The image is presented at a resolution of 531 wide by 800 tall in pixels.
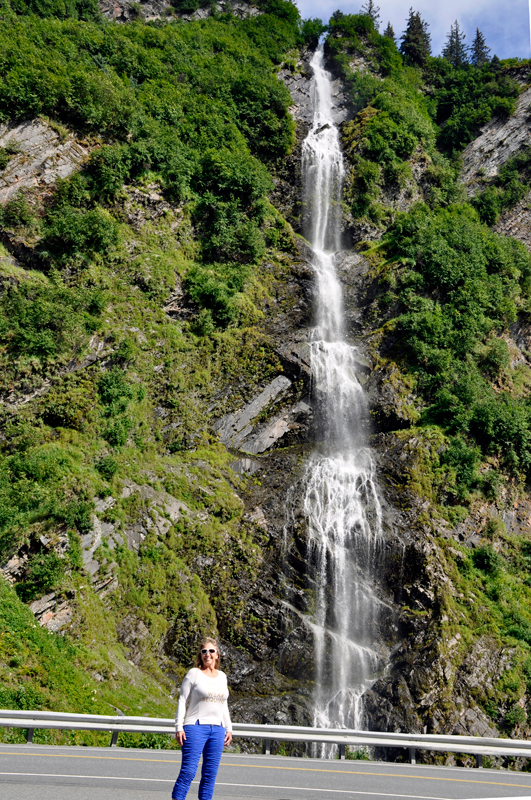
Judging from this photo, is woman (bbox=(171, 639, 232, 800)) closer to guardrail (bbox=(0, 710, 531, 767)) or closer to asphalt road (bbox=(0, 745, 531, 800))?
asphalt road (bbox=(0, 745, 531, 800))

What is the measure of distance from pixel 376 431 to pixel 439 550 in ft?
20.7

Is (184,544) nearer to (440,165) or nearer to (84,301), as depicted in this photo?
(84,301)

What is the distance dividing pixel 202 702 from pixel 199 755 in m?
0.41

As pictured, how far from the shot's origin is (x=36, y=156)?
24016 mm

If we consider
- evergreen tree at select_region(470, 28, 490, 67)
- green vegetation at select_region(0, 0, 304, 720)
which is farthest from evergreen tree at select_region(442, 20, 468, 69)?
green vegetation at select_region(0, 0, 304, 720)

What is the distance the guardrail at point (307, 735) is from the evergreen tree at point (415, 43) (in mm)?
59445

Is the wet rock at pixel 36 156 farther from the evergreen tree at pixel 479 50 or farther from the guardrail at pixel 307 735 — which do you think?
the evergreen tree at pixel 479 50

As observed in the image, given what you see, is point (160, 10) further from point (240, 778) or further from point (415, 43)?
point (240, 778)

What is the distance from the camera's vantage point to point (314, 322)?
89.8ft

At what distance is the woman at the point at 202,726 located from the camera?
14.4ft

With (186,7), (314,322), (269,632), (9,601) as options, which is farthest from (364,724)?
(186,7)

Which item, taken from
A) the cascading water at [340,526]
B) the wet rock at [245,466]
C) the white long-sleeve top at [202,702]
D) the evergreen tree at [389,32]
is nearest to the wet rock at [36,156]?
the cascading water at [340,526]

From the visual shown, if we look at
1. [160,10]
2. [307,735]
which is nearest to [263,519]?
[307,735]

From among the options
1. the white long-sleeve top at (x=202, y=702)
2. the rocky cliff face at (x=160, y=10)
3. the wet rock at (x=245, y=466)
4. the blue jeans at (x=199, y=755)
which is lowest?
the blue jeans at (x=199, y=755)
